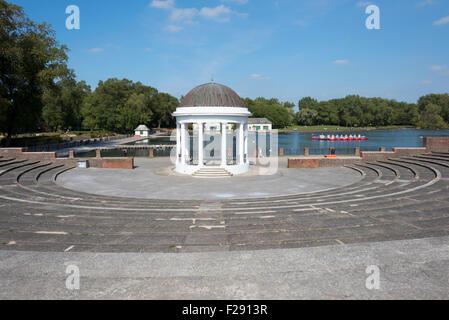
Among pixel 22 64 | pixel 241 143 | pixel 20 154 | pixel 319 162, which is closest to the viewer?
pixel 241 143

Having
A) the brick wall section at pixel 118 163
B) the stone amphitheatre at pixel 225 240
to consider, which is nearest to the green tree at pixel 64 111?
the brick wall section at pixel 118 163

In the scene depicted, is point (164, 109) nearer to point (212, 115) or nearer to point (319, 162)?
point (319, 162)

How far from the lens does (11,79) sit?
4975cm

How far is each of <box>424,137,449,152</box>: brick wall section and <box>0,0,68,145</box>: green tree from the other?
5174cm

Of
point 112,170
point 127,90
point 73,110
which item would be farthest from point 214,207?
point 127,90

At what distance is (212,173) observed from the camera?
3141cm

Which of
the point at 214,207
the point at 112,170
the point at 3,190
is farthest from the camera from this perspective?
the point at 112,170

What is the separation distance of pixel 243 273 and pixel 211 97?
996 inches

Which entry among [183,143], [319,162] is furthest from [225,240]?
[319,162]

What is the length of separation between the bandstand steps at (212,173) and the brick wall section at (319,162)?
9026 millimetres

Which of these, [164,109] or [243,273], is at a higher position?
[164,109]

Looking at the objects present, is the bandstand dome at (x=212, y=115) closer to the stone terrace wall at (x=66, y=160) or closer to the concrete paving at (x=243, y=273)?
the stone terrace wall at (x=66, y=160)

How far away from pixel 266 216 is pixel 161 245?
213 inches

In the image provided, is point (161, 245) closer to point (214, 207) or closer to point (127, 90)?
point (214, 207)
